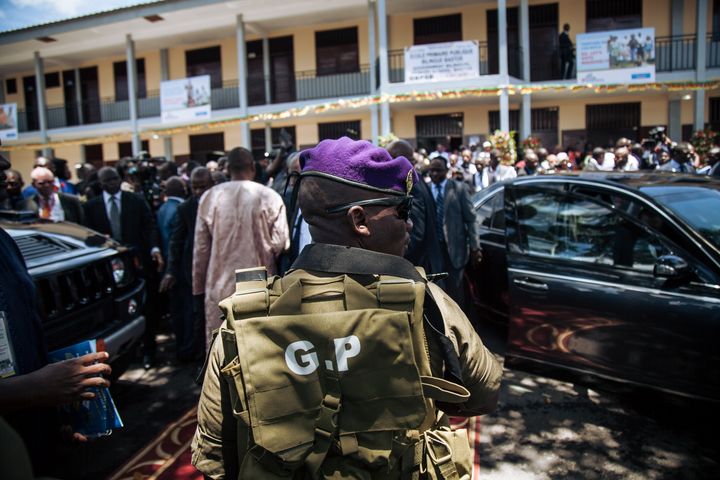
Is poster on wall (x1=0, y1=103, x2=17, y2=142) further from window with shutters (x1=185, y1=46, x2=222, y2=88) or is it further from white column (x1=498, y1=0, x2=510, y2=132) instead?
white column (x1=498, y1=0, x2=510, y2=132)

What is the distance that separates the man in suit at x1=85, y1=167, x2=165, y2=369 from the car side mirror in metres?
4.03

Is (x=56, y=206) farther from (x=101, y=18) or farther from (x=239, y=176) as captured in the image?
(x=101, y=18)

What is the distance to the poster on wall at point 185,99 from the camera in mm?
16422

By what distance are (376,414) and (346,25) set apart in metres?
18.2

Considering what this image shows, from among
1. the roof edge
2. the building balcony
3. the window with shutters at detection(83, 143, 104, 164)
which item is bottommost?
the window with shutters at detection(83, 143, 104, 164)

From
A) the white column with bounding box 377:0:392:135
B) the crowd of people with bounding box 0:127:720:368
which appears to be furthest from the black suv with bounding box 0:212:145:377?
the white column with bounding box 377:0:392:135

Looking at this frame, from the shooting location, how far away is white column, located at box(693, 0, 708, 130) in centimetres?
1417

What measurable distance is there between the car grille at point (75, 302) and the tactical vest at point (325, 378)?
7.03 feet

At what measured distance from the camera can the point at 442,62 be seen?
46.6 ft

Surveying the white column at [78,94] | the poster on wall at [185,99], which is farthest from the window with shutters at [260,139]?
the white column at [78,94]

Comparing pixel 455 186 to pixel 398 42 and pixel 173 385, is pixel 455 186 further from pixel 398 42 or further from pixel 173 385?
pixel 398 42

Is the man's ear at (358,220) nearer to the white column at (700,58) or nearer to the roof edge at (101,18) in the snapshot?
the white column at (700,58)

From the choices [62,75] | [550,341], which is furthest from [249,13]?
[550,341]

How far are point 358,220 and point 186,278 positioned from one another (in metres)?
3.62
